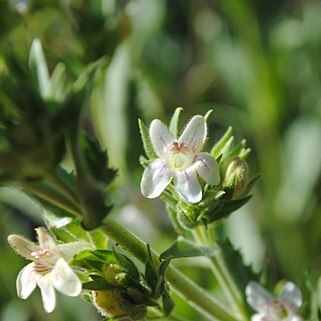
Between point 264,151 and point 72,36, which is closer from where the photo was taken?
point 72,36

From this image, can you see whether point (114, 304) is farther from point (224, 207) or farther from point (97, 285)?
point (224, 207)

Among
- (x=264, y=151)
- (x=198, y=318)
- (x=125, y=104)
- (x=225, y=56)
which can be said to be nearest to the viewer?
(x=198, y=318)

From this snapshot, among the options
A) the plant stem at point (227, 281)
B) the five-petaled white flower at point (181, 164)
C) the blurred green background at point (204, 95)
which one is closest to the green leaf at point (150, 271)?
the five-petaled white flower at point (181, 164)

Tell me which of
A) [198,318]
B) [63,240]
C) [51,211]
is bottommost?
[198,318]

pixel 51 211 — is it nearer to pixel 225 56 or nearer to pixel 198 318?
pixel 198 318

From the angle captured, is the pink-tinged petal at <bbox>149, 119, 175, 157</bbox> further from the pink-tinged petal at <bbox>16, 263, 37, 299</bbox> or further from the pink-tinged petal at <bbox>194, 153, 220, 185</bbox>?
the pink-tinged petal at <bbox>16, 263, 37, 299</bbox>

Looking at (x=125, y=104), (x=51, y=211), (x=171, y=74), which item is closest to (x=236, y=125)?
(x=171, y=74)

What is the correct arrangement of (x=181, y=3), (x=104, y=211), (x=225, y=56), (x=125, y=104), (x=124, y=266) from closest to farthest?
(x=104, y=211)
(x=124, y=266)
(x=125, y=104)
(x=225, y=56)
(x=181, y=3)
